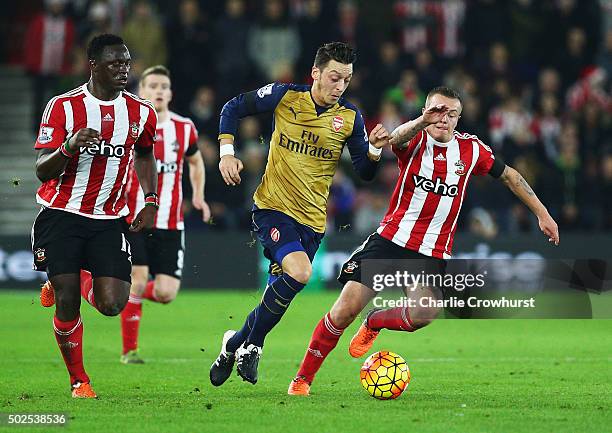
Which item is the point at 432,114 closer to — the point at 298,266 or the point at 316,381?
the point at 298,266

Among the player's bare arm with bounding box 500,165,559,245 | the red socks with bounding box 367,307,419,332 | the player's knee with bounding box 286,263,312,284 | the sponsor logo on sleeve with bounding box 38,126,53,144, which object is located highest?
the sponsor logo on sleeve with bounding box 38,126,53,144

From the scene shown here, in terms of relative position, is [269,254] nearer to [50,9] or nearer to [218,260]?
[218,260]

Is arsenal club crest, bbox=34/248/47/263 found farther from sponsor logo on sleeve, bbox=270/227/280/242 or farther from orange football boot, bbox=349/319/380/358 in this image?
orange football boot, bbox=349/319/380/358

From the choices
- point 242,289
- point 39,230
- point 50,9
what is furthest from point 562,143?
point 39,230

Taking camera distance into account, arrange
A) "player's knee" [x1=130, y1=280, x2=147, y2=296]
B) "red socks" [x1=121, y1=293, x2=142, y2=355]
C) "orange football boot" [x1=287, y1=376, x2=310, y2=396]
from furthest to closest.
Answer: "player's knee" [x1=130, y1=280, x2=147, y2=296]
"red socks" [x1=121, y1=293, x2=142, y2=355]
"orange football boot" [x1=287, y1=376, x2=310, y2=396]

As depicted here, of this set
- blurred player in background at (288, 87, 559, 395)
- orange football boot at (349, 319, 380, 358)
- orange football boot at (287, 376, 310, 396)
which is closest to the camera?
orange football boot at (287, 376, 310, 396)

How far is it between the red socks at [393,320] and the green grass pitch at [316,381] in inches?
18.5

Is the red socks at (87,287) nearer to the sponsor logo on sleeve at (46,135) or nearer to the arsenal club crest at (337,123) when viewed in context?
the sponsor logo on sleeve at (46,135)

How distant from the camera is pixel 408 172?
9086 millimetres

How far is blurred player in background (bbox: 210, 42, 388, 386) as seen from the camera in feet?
27.7

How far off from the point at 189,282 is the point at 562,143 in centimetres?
614

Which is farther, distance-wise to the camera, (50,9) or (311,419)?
(50,9)

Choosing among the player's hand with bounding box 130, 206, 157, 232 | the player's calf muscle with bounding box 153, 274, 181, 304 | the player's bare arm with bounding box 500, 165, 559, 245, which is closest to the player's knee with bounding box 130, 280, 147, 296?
the player's calf muscle with bounding box 153, 274, 181, 304

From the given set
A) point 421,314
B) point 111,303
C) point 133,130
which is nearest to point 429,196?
point 421,314
